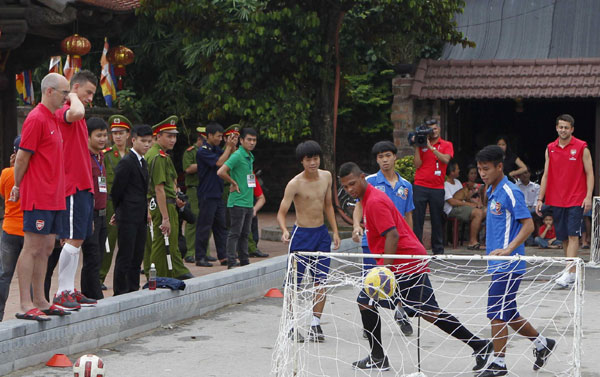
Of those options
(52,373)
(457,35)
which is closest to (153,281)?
(52,373)

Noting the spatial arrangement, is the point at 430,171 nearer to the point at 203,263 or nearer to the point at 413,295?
the point at 203,263

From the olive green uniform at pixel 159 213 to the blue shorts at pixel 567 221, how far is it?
4603 millimetres

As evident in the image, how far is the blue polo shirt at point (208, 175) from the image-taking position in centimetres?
1199

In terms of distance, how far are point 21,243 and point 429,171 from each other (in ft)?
22.6

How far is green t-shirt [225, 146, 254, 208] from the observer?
1157 centimetres

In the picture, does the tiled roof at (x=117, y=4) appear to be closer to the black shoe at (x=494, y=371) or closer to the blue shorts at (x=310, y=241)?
the blue shorts at (x=310, y=241)

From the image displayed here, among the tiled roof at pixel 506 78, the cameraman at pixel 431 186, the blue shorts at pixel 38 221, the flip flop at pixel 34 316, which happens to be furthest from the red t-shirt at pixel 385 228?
the tiled roof at pixel 506 78

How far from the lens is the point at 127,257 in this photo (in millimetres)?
8867

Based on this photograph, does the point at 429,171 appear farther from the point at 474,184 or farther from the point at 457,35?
the point at 457,35

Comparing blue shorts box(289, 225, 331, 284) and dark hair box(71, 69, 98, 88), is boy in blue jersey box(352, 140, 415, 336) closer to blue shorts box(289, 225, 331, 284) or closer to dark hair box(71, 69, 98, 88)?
blue shorts box(289, 225, 331, 284)

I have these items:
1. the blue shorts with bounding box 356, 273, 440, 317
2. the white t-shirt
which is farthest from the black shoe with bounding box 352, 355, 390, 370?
the white t-shirt

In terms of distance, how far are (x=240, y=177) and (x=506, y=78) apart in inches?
264

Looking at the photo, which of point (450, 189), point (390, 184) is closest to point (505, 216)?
point (390, 184)

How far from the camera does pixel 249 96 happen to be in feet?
50.8
